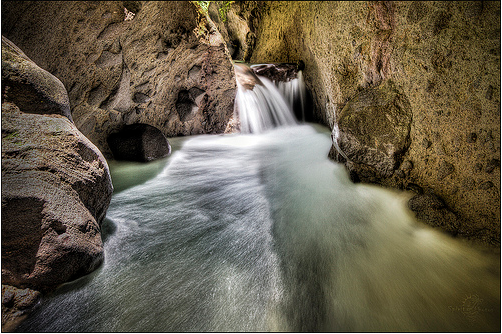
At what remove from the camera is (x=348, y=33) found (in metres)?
2.33

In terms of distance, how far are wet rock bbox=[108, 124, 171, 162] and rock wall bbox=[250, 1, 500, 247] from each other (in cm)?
297

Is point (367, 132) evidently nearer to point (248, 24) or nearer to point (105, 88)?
point (105, 88)

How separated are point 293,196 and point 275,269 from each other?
1.12 meters

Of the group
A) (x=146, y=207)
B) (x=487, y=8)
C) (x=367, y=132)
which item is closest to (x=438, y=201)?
(x=367, y=132)

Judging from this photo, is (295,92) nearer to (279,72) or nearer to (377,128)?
Result: (279,72)

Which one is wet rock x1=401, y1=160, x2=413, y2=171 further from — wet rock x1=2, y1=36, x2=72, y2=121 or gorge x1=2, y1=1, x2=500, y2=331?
wet rock x1=2, y1=36, x2=72, y2=121

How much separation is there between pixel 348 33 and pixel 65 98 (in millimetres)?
2650

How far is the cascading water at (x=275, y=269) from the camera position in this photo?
1.38 metres

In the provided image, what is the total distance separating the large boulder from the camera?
1346 millimetres

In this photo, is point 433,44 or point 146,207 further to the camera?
point 146,207

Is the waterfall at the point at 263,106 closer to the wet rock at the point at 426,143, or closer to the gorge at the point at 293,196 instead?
the gorge at the point at 293,196

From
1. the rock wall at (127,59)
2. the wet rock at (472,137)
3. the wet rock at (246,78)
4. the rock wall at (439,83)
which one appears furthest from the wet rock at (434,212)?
the wet rock at (246,78)

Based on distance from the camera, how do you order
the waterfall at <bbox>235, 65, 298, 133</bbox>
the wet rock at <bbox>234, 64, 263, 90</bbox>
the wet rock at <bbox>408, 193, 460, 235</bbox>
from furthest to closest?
the wet rock at <bbox>234, 64, 263, 90</bbox> → the waterfall at <bbox>235, 65, 298, 133</bbox> → the wet rock at <bbox>408, 193, 460, 235</bbox>

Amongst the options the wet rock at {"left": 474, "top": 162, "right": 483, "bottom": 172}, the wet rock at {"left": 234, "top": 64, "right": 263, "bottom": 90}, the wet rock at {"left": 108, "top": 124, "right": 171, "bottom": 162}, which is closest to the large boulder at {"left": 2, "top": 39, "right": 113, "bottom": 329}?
the wet rock at {"left": 108, "top": 124, "right": 171, "bottom": 162}
